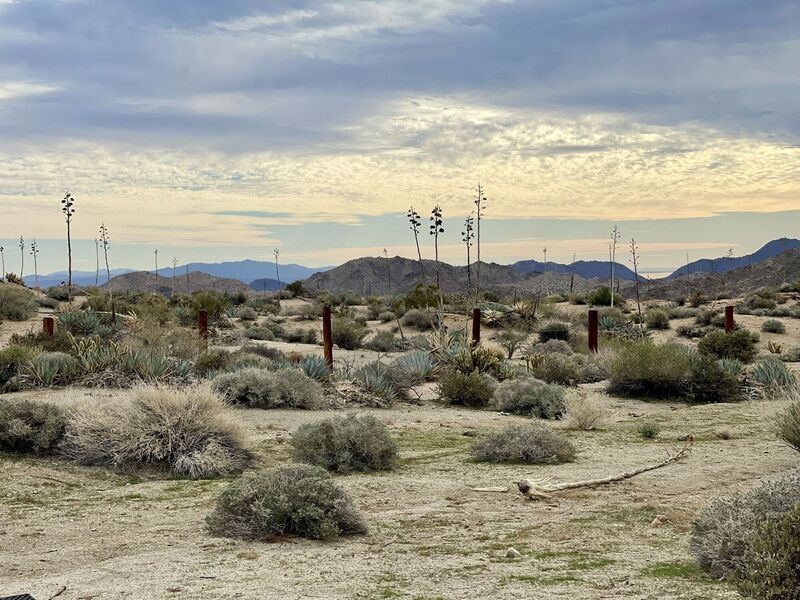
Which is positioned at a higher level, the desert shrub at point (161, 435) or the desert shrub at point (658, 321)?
the desert shrub at point (161, 435)

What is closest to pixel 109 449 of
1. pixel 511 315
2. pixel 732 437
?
pixel 732 437

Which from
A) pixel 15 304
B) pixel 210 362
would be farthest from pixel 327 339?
pixel 15 304

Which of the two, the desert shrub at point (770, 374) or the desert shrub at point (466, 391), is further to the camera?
the desert shrub at point (770, 374)

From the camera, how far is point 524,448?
1112 cm

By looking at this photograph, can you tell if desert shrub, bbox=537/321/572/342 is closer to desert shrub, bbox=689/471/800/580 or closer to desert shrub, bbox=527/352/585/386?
desert shrub, bbox=527/352/585/386

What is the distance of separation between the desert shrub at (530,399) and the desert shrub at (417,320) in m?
20.5

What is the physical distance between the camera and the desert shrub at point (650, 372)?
18.1 metres

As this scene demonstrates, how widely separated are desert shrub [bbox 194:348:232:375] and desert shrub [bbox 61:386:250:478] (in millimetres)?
7122

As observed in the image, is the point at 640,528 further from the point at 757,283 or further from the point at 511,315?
the point at 757,283

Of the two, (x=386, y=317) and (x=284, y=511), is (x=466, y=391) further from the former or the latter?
(x=386, y=317)

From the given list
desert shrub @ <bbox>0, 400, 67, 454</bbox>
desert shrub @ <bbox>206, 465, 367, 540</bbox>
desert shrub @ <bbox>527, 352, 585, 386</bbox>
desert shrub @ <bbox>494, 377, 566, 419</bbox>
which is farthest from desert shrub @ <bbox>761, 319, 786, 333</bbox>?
desert shrub @ <bbox>206, 465, 367, 540</bbox>

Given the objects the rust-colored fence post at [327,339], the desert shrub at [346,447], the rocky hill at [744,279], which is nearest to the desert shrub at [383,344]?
the rust-colored fence post at [327,339]

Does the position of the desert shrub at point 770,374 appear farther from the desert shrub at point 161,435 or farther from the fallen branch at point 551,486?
the desert shrub at point 161,435

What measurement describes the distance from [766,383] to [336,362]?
10042mm
